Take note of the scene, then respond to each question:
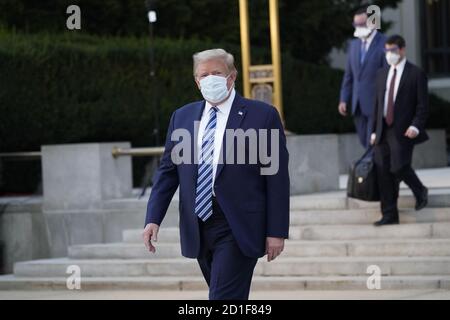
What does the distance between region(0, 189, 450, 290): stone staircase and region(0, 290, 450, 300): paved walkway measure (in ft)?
0.58

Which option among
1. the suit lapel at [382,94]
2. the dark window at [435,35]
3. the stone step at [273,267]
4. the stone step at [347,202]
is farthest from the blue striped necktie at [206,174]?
the dark window at [435,35]

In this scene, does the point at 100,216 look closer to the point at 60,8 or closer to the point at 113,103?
the point at 113,103

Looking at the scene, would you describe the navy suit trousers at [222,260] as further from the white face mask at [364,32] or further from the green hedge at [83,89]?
the green hedge at [83,89]

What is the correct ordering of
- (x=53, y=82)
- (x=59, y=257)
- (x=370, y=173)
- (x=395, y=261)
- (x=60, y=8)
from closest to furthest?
(x=395, y=261)
(x=370, y=173)
(x=59, y=257)
(x=53, y=82)
(x=60, y=8)

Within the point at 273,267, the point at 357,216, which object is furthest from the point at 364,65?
the point at 273,267

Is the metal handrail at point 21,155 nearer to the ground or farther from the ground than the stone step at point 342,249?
farther from the ground

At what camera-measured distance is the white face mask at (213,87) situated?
26.1 feet

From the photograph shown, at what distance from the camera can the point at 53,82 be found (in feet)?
58.9

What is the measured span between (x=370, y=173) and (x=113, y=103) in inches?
254

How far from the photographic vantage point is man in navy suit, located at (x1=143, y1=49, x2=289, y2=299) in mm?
7879

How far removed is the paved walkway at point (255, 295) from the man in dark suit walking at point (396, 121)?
4.68ft

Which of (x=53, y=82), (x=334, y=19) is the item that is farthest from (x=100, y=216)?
(x=334, y=19)

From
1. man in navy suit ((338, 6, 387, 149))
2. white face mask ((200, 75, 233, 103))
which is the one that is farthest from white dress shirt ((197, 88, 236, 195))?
man in navy suit ((338, 6, 387, 149))

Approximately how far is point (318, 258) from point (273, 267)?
0.45m
